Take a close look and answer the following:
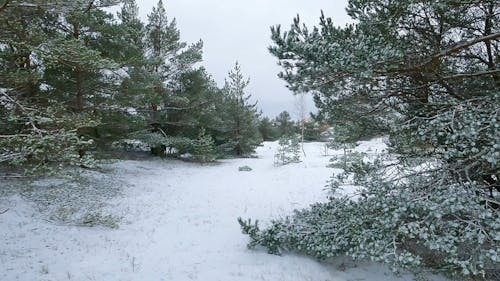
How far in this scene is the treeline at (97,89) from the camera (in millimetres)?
4910

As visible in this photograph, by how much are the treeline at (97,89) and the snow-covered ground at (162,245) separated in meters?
1.49

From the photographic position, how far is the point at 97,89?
11.5 metres

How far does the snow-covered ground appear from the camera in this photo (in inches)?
181

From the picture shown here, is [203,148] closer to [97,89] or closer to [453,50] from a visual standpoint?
[97,89]

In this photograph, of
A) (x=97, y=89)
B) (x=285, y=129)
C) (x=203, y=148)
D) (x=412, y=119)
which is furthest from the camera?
(x=285, y=129)

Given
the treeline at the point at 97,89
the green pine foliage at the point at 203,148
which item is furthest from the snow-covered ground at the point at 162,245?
the green pine foliage at the point at 203,148

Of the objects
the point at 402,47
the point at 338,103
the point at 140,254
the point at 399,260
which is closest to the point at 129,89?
the point at 140,254

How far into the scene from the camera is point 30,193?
7.95 m

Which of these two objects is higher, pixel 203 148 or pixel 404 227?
pixel 203 148

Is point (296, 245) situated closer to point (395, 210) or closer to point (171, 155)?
point (395, 210)

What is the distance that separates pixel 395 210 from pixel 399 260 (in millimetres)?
577

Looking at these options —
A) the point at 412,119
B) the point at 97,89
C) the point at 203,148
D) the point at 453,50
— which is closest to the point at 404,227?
the point at 412,119

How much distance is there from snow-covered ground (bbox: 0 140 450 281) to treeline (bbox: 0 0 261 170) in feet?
4.89

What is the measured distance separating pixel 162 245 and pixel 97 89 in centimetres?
805
